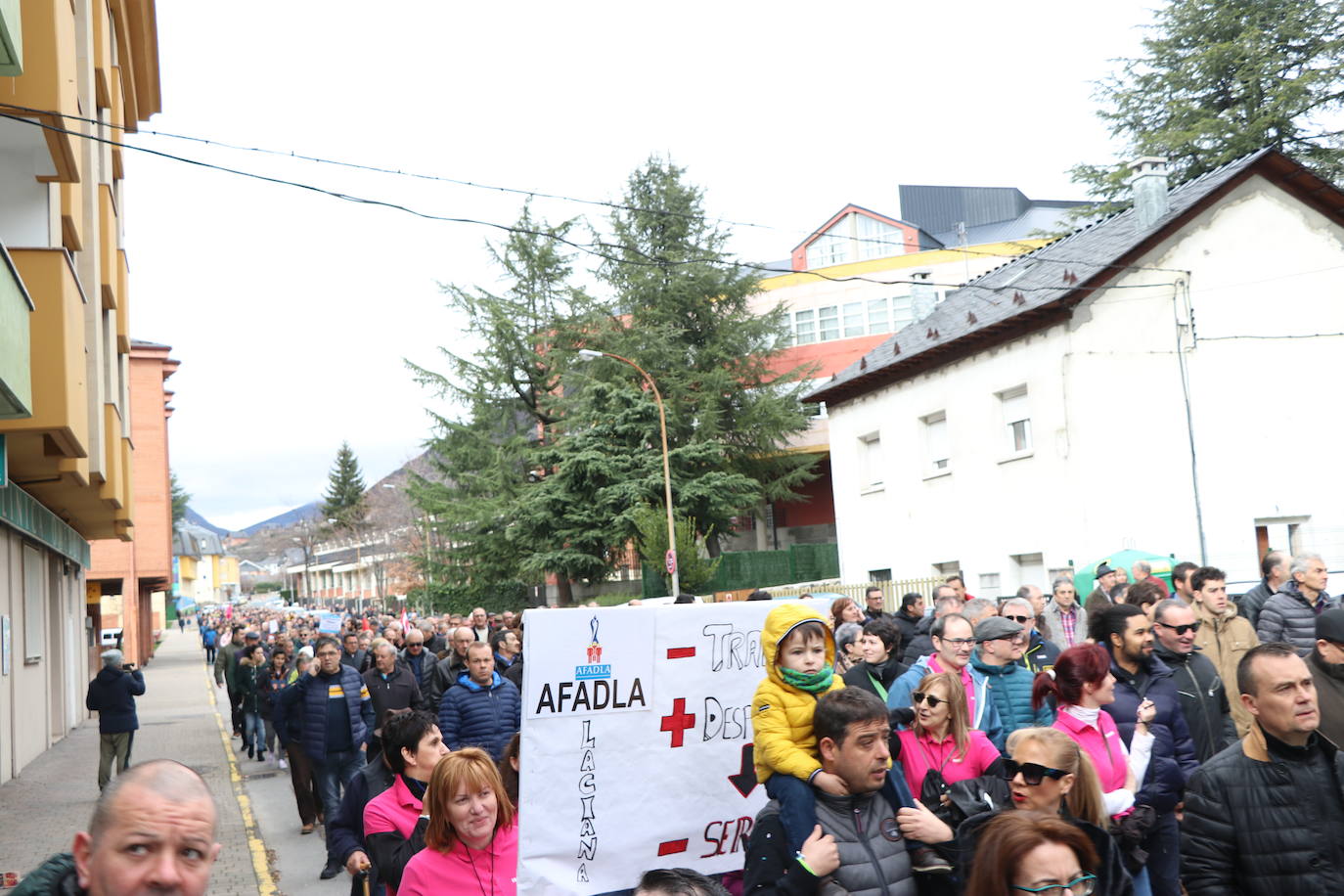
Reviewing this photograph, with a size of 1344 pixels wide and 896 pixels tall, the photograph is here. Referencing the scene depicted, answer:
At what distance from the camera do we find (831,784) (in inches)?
181

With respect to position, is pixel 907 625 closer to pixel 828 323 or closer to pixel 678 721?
pixel 678 721

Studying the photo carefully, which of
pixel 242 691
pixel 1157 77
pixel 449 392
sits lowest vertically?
pixel 242 691

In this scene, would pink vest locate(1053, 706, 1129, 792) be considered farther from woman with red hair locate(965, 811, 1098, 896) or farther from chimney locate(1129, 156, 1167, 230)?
chimney locate(1129, 156, 1167, 230)

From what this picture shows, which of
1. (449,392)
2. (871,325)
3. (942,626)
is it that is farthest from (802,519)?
(942,626)

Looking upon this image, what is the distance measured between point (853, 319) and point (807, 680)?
160 ft

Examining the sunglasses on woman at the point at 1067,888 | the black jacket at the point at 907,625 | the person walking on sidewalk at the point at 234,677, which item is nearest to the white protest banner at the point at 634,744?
the sunglasses on woman at the point at 1067,888

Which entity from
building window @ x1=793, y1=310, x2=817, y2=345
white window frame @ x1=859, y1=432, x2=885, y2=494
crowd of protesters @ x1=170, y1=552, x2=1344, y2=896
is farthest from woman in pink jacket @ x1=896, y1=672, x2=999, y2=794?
building window @ x1=793, y1=310, x2=817, y2=345

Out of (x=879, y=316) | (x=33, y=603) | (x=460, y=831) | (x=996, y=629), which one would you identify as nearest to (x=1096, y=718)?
(x=996, y=629)

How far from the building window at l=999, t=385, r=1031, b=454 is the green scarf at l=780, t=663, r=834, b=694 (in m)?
22.8

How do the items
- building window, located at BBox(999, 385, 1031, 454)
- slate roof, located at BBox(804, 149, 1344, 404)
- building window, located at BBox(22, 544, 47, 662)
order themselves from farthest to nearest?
building window, located at BBox(999, 385, 1031, 454)
slate roof, located at BBox(804, 149, 1344, 404)
building window, located at BBox(22, 544, 47, 662)

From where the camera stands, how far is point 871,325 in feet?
173

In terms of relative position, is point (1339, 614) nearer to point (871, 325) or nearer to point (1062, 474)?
point (1062, 474)

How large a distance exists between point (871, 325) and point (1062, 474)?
1086 inches

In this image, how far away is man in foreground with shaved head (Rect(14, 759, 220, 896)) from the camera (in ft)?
9.30
